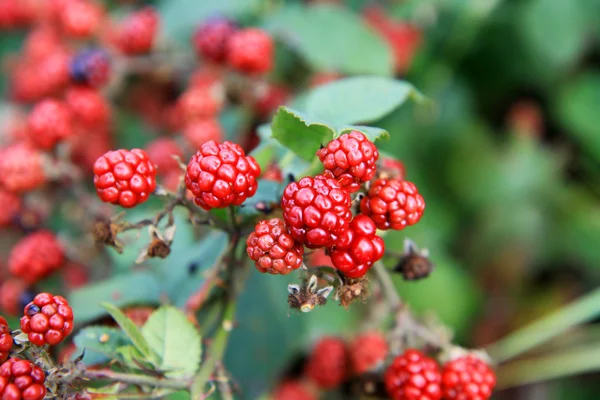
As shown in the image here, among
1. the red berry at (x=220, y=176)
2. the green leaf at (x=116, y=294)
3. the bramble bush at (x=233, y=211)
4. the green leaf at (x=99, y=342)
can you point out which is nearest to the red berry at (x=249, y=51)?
the bramble bush at (x=233, y=211)

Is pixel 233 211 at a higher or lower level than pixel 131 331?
higher

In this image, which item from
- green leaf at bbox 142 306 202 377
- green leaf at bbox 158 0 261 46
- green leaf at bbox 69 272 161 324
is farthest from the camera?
green leaf at bbox 158 0 261 46

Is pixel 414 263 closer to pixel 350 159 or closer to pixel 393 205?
pixel 393 205

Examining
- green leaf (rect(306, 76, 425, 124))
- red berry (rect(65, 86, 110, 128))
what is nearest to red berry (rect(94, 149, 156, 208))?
green leaf (rect(306, 76, 425, 124))

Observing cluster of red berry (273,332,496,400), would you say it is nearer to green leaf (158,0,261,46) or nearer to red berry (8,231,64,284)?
red berry (8,231,64,284)

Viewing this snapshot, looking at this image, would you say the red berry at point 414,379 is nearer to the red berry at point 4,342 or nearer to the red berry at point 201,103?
the red berry at point 4,342

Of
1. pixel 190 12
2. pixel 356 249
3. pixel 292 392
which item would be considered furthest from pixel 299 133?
pixel 190 12
